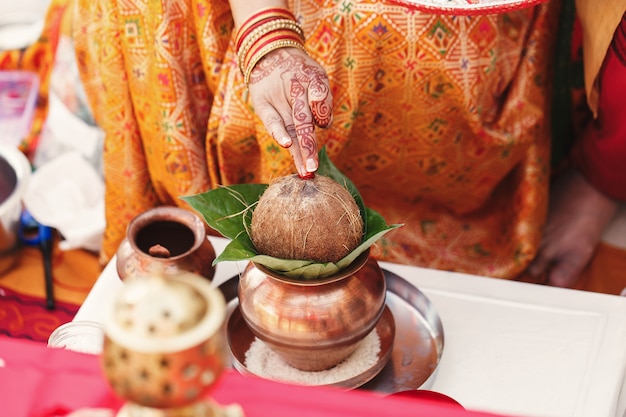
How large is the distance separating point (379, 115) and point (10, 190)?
0.98m

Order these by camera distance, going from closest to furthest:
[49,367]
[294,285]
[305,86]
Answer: [49,367]
[294,285]
[305,86]

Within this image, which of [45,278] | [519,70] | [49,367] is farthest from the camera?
[45,278]

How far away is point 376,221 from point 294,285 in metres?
0.17

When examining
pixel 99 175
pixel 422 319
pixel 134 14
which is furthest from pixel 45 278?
pixel 422 319

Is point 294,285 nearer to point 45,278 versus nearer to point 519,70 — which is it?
point 519,70

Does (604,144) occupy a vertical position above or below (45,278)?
Answer: above

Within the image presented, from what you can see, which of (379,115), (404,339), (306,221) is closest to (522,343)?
(404,339)

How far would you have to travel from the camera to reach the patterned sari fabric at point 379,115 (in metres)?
1.42

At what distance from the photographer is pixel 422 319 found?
1.19 metres

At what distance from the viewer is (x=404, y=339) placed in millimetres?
1166

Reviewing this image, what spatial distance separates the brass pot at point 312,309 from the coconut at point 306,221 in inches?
1.3

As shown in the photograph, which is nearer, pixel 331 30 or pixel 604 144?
pixel 331 30

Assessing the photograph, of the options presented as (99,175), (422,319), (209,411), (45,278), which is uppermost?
(209,411)

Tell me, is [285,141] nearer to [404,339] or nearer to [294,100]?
[294,100]
